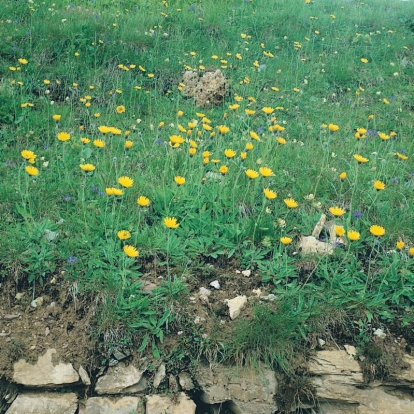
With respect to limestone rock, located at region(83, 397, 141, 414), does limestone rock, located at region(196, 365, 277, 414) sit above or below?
above

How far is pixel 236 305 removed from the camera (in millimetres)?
2971

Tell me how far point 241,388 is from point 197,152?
1.94 m

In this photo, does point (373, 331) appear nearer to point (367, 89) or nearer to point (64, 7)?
point (367, 89)

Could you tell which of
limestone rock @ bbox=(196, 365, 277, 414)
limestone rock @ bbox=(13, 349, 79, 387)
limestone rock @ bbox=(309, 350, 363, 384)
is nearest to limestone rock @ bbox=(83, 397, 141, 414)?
limestone rock @ bbox=(13, 349, 79, 387)

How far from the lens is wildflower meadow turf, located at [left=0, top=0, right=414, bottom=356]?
308 cm

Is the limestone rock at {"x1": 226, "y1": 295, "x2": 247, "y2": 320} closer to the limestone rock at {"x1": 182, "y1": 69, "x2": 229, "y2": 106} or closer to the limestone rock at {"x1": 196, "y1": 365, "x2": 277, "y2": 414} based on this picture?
the limestone rock at {"x1": 196, "y1": 365, "x2": 277, "y2": 414}

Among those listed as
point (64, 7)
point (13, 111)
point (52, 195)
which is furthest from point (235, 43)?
point (52, 195)

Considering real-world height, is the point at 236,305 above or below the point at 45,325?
above

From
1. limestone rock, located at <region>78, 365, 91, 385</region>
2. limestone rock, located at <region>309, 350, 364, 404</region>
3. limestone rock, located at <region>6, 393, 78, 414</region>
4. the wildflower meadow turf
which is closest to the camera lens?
limestone rock, located at <region>6, 393, 78, 414</region>

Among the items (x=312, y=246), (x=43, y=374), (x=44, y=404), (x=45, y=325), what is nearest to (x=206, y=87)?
(x=312, y=246)

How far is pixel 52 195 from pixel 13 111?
58.6 inches

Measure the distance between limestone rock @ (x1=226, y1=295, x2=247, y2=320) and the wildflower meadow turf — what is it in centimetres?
21

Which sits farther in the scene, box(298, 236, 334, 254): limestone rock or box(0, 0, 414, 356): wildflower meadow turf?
box(298, 236, 334, 254): limestone rock

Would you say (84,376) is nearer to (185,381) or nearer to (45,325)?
(45,325)
